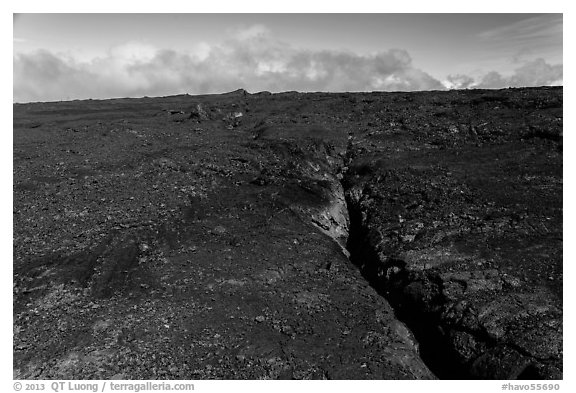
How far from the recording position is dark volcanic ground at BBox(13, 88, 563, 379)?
12.9 metres

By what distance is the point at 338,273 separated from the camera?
17125mm

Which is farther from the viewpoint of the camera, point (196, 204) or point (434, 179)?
point (434, 179)

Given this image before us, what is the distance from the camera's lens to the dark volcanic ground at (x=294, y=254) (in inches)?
508

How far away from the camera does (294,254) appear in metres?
17.8

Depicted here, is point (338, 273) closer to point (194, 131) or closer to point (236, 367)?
point (236, 367)

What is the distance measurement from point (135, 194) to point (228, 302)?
352 inches

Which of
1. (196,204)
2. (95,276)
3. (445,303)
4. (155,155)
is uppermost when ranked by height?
(155,155)

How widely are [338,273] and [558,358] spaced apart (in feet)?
25.3

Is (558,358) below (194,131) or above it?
below

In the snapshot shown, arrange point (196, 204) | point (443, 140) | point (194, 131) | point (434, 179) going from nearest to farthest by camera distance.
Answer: point (196, 204)
point (434, 179)
point (443, 140)
point (194, 131)

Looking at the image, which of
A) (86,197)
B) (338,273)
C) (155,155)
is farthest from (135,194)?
(338,273)

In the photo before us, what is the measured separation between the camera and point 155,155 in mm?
25562
